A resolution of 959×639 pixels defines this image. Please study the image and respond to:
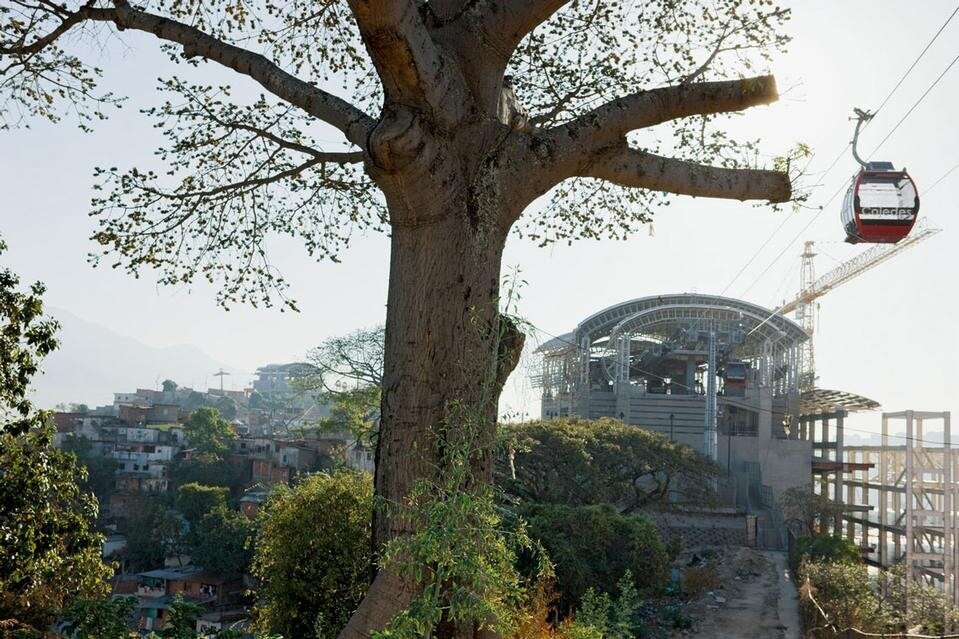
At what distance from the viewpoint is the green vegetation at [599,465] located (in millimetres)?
24844

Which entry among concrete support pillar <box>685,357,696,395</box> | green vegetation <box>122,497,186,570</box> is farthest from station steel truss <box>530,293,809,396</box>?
green vegetation <box>122,497,186,570</box>

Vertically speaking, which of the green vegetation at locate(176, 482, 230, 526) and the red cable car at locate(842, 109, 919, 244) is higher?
the red cable car at locate(842, 109, 919, 244)

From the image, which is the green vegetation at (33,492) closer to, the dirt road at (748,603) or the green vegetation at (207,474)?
the dirt road at (748,603)

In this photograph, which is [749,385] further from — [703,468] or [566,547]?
[566,547]

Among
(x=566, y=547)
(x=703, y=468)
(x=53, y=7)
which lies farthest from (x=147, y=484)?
(x=53, y=7)

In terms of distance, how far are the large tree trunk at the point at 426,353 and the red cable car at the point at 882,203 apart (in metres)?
12.9

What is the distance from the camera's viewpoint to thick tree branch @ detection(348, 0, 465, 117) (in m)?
3.75

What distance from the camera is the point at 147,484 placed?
4512cm

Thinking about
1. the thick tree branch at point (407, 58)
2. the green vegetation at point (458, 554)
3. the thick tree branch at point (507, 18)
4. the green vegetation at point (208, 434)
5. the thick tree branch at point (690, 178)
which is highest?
the thick tree branch at point (507, 18)

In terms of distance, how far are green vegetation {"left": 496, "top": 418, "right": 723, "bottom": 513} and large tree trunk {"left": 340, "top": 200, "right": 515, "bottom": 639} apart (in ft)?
63.1

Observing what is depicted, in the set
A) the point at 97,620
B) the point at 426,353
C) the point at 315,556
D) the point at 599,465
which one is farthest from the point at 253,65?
the point at 599,465

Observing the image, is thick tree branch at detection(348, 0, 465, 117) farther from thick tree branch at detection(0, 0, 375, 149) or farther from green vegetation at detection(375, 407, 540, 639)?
green vegetation at detection(375, 407, 540, 639)

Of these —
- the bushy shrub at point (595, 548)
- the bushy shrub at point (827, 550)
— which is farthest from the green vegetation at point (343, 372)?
the bushy shrub at point (827, 550)

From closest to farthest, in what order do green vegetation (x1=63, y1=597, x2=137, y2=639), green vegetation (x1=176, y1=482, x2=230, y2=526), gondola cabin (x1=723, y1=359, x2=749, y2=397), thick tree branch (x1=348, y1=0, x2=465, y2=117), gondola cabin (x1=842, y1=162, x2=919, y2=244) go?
thick tree branch (x1=348, y1=0, x2=465, y2=117) → green vegetation (x1=63, y1=597, x2=137, y2=639) → gondola cabin (x1=842, y1=162, x2=919, y2=244) → green vegetation (x1=176, y1=482, x2=230, y2=526) → gondola cabin (x1=723, y1=359, x2=749, y2=397)
